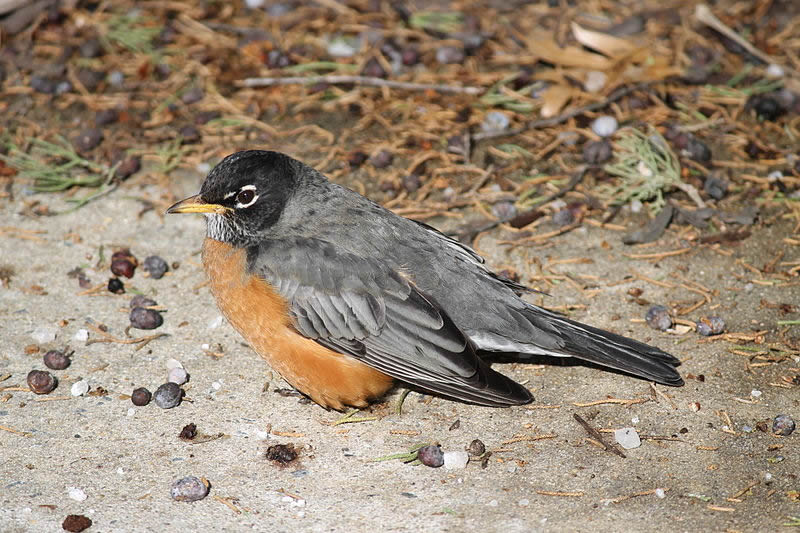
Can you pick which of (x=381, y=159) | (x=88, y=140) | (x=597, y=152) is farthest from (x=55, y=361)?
(x=597, y=152)

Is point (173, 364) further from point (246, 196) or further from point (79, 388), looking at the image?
point (246, 196)

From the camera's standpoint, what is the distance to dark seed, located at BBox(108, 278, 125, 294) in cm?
568

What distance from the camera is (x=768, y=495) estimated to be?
13.5 ft

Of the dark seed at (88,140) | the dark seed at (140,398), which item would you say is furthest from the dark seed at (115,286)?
the dark seed at (88,140)

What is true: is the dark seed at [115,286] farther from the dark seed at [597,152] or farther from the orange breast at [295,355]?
the dark seed at [597,152]

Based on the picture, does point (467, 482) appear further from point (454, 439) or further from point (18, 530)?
point (18, 530)

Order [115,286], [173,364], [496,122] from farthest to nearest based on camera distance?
[496,122] → [115,286] → [173,364]

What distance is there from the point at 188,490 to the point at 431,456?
118 centimetres

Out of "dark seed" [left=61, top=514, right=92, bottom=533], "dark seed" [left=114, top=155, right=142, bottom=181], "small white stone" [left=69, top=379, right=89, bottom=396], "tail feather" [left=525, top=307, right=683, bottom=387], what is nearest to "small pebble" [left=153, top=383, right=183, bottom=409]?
"small white stone" [left=69, top=379, right=89, bottom=396]

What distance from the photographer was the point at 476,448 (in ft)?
14.6

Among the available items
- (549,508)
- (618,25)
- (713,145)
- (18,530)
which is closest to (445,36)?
(618,25)

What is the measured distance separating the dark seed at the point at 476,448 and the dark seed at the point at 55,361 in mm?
2347

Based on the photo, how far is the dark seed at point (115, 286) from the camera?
568 cm

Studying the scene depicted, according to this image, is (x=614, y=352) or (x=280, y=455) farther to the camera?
(x=614, y=352)
